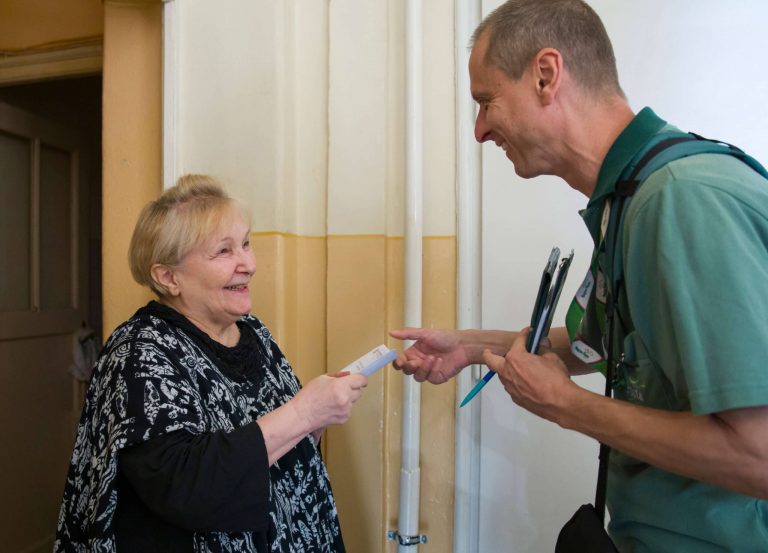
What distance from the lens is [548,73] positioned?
3.14 feet

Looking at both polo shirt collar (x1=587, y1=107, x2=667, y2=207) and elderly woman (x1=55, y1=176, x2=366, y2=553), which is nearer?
polo shirt collar (x1=587, y1=107, x2=667, y2=207)

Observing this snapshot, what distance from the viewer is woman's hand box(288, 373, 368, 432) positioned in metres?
1.13

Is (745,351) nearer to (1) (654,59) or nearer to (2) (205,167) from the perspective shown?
(1) (654,59)

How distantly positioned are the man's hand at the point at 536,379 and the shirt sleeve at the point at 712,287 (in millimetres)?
177

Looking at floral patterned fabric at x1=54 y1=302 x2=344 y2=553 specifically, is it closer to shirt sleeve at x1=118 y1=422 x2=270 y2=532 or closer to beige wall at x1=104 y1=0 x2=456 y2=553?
shirt sleeve at x1=118 y1=422 x2=270 y2=532

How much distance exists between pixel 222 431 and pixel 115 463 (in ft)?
0.65

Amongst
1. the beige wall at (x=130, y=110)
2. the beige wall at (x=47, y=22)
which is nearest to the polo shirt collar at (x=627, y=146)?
the beige wall at (x=130, y=110)

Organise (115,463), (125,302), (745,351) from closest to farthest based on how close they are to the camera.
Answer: (745,351)
(115,463)
(125,302)

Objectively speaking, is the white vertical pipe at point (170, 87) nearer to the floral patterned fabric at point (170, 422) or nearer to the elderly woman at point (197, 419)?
the elderly woman at point (197, 419)

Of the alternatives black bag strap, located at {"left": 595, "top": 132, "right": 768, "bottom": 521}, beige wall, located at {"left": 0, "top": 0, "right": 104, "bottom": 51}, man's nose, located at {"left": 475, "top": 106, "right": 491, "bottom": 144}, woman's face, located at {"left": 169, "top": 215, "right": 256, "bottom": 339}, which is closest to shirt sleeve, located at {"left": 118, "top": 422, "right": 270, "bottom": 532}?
woman's face, located at {"left": 169, "top": 215, "right": 256, "bottom": 339}

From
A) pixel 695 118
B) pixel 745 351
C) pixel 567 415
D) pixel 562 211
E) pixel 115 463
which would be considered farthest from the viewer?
pixel 562 211

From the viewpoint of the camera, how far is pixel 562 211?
1624 mm

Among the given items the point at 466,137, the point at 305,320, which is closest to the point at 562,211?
the point at 466,137

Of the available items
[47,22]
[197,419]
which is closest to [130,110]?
[47,22]
